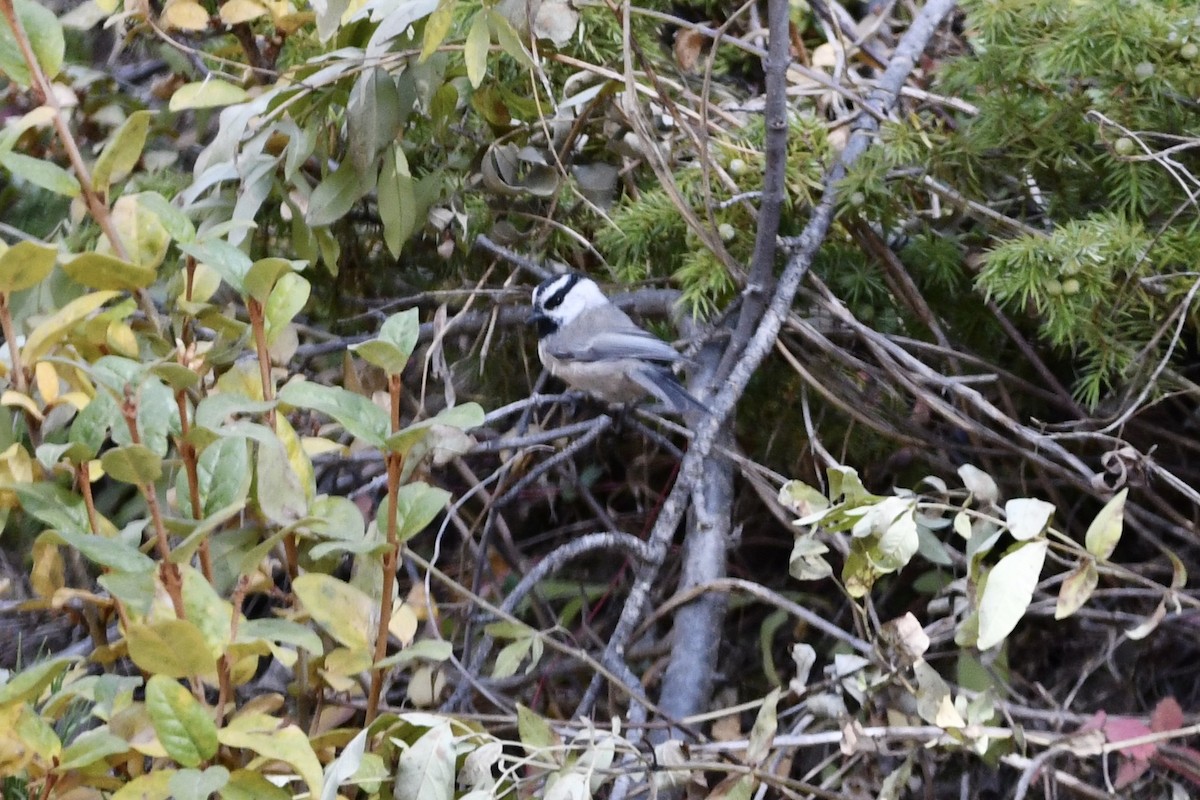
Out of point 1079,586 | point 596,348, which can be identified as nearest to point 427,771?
point 1079,586

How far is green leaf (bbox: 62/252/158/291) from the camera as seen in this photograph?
2.53 feet

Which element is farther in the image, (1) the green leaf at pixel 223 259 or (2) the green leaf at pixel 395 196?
(2) the green leaf at pixel 395 196

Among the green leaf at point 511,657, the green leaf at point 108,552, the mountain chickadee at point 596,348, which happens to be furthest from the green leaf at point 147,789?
the mountain chickadee at point 596,348

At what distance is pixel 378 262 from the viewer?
1.58 m

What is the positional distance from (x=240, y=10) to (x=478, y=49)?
430mm

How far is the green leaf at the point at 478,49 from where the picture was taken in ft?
3.36

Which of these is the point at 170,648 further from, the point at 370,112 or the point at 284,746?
the point at 370,112

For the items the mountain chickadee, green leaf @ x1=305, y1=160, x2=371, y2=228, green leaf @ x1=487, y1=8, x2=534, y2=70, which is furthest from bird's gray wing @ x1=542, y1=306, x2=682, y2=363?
green leaf @ x1=487, y1=8, x2=534, y2=70

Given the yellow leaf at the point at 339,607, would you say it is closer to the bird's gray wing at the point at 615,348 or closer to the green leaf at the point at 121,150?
the green leaf at the point at 121,150

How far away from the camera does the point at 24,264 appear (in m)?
0.81

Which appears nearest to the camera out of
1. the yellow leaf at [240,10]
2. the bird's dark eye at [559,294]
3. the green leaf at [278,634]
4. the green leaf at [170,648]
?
the green leaf at [170,648]

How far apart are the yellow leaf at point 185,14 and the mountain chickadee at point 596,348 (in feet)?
1.76

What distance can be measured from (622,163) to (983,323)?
20.5 inches

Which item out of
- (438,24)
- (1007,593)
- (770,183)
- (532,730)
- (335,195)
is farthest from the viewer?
(335,195)
